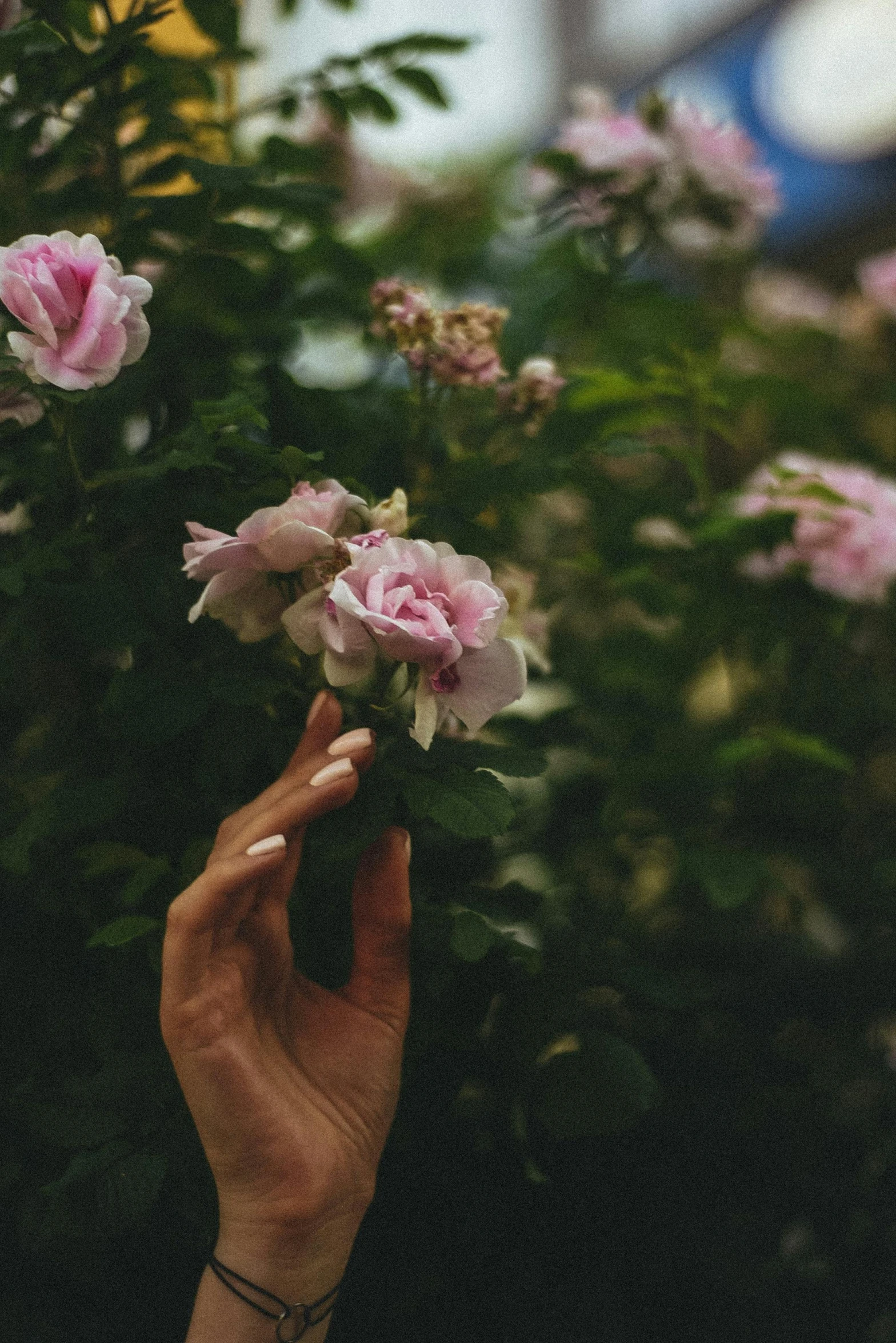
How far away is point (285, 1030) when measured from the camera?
57cm

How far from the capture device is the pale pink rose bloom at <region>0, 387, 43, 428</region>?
0.54 m

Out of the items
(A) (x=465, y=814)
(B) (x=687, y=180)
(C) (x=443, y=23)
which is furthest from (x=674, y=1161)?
(C) (x=443, y=23)

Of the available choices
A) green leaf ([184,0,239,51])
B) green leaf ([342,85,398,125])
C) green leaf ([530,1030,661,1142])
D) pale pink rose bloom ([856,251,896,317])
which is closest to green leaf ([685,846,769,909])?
green leaf ([530,1030,661,1142])

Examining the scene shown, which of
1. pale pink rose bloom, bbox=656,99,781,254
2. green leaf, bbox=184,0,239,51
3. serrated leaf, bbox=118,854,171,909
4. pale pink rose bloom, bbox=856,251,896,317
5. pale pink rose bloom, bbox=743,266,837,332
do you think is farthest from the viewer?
pale pink rose bloom, bbox=743,266,837,332

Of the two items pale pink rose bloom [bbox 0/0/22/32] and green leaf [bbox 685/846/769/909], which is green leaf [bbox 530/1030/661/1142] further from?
pale pink rose bloom [bbox 0/0/22/32]

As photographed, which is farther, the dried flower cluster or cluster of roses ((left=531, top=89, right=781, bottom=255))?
cluster of roses ((left=531, top=89, right=781, bottom=255))

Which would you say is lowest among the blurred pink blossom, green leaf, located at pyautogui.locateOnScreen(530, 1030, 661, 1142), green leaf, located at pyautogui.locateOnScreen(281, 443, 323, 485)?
green leaf, located at pyautogui.locateOnScreen(530, 1030, 661, 1142)

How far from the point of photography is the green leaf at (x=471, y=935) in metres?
0.53

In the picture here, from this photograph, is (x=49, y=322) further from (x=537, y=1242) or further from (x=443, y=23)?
(x=443, y=23)

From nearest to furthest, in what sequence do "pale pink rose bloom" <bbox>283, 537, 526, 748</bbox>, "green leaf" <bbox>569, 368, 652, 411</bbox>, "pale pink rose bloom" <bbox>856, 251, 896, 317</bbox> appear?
"pale pink rose bloom" <bbox>283, 537, 526, 748</bbox> → "green leaf" <bbox>569, 368, 652, 411</bbox> → "pale pink rose bloom" <bbox>856, 251, 896, 317</bbox>

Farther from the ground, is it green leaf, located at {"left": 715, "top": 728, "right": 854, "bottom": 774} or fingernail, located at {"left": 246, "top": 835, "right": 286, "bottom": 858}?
fingernail, located at {"left": 246, "top": 835, "right": 286, "bottom": 858}

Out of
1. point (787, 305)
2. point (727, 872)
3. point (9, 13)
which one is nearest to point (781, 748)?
point (727, 872)

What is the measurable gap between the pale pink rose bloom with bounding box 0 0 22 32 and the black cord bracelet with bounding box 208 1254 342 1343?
29.3 inches

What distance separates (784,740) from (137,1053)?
575mm
